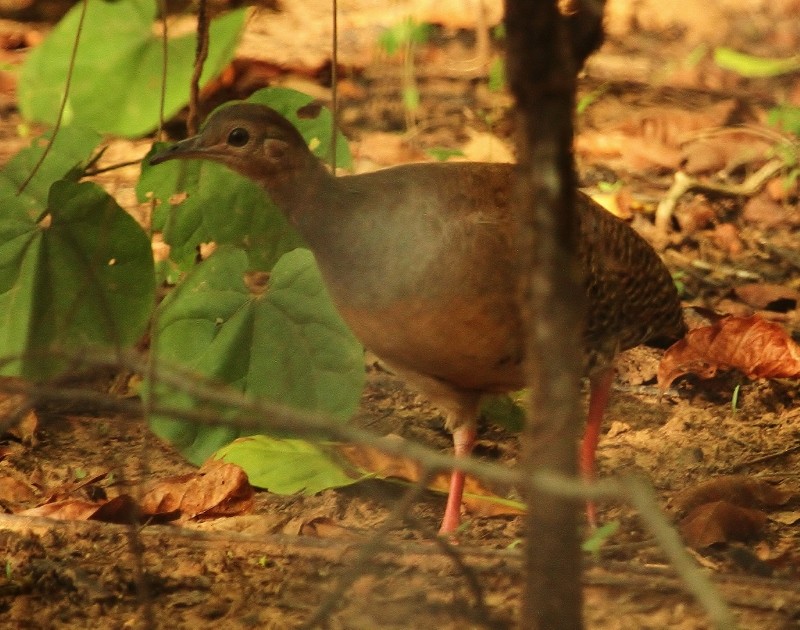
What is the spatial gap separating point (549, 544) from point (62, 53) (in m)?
3.36

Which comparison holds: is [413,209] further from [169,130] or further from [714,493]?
[169,130]

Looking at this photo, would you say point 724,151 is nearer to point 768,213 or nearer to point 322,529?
point 768,213

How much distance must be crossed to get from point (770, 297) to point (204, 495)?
2.34 metres

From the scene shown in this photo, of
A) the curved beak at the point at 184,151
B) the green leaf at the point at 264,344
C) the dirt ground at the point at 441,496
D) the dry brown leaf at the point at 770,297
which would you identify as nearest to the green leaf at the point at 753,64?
the dirt ground at the point at 441,496

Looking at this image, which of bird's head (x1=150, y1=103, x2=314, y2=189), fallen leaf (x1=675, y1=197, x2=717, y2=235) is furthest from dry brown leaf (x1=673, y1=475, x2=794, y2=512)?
fallen leaf (x1=675, y1=197, x2=717, y2=235)

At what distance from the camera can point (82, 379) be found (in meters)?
4.51

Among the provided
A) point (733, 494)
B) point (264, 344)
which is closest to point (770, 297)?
point (733, 494)

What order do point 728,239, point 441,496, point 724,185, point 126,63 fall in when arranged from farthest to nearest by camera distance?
point 724,185 → point 728,239 → point 126,63 → point 441,496

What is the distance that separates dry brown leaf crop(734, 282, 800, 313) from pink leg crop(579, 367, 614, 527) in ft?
Answer: 3.75

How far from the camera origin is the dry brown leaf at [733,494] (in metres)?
3.44

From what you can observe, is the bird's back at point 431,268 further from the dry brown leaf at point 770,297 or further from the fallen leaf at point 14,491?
the dry brown leaf at point 770,297

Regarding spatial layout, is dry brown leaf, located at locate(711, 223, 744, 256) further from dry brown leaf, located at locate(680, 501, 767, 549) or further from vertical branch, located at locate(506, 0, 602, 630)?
vertical branch, located at locate(506, 0, 602, 630)

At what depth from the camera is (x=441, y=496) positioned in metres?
3.78

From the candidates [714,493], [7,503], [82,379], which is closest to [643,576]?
[714,493]
